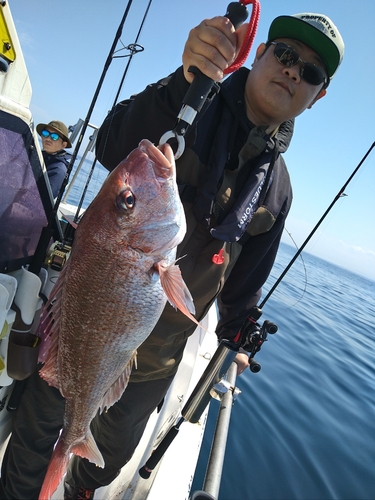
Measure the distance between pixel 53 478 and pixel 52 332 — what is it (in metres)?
0.68

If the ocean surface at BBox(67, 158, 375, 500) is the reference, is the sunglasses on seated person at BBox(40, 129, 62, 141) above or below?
above

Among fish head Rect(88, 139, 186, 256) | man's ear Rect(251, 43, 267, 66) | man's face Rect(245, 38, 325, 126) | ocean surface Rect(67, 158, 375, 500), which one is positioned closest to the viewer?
fish head Rect(88, 139, 186, 256)

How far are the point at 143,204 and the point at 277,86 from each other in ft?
4.05

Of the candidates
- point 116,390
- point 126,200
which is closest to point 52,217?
point 126,200

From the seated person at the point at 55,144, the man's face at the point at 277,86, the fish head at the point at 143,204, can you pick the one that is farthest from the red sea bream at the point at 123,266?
the seated person at the point at 55,144

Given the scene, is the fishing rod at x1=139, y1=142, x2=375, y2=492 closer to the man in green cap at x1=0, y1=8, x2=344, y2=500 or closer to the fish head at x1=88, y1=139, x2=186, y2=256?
the man in green cap at x1=0, y1=8, x2=344, y2=500

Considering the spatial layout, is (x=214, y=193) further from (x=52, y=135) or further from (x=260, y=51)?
(x=52, y=135)

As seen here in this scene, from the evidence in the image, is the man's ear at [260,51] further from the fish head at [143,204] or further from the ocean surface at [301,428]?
the ocean surface at [301,428]

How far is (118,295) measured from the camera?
4.08 ft

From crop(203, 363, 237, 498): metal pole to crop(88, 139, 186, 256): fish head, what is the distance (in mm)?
1836

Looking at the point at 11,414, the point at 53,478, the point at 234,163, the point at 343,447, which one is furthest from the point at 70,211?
the point at 343,447

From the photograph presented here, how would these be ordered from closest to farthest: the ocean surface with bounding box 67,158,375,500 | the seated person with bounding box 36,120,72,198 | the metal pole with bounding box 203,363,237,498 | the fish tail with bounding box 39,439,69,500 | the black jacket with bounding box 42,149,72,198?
the fish tail with bounding box 39,439,69,500
the metal pole with bounding box 203,363,237,498
the ocean surface with bounding box 67,158,375,500
the black jacket with bounding box 42,149,72,198
the seated person with bounding box 36,120,72,198

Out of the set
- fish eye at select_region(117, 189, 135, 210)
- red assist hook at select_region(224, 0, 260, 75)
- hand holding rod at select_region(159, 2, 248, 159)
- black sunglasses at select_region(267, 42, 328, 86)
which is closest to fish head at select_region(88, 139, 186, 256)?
fish eye at select_region(117, 189, 135, 210)

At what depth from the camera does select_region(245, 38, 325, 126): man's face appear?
185 centimetres
